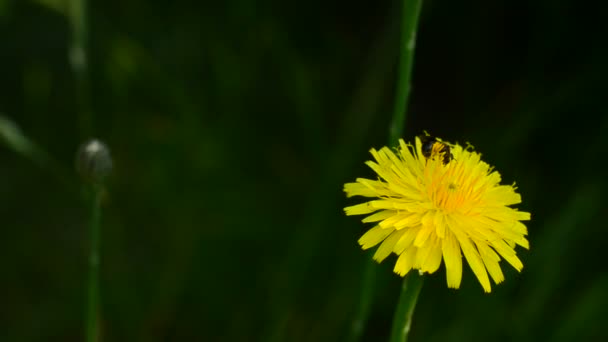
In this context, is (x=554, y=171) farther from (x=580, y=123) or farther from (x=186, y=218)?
(x=186, y=218)

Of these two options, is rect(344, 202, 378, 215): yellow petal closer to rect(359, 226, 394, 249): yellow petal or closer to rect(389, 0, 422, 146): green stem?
rect(359, 226, 394, 249): yellow petal

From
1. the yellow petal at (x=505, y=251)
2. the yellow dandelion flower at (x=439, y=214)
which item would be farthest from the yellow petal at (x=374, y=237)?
the yellow petal at (x=505, y=251)

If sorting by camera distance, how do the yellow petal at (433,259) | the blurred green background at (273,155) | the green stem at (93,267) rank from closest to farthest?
the yellow petal at (433,259) → the green stem at (93,267) → the blurred green background at (273,155)

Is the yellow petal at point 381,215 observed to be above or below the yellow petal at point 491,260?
above

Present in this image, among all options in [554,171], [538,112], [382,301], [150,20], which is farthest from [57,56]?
[554,171]

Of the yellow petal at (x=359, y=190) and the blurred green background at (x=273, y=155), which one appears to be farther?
the blurred green background at (x=273, y=155)

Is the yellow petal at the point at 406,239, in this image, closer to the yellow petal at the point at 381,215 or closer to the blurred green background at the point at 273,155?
the yellow petal at the point at 381,215
